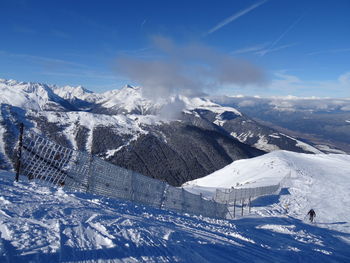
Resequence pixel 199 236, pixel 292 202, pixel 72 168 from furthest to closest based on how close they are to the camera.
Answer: pixel 292 202
pixel 72 168
pixel 199 236

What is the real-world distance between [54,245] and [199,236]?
5202mm

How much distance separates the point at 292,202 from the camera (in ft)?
91.2

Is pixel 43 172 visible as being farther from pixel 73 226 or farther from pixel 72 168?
pixel 73 226

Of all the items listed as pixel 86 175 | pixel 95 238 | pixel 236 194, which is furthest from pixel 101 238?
pixel 236 194

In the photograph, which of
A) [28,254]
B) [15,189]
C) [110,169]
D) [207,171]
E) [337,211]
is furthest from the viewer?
[207,171]

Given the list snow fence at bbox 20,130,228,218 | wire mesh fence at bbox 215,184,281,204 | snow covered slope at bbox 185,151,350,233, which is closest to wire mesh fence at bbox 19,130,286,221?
snow fence at bbox 20,130,228,218

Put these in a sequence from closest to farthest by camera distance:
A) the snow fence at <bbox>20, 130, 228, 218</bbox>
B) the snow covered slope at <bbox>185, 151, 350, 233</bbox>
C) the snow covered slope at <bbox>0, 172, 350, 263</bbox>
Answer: the snow covered slope at <bbox>0, 172, 350, 263</bbox> → the snow fence at <bbox>20, 130, 228, 218</bbox> → the snow covered slope at <bbox>185, 151, 350, 233</bbox>

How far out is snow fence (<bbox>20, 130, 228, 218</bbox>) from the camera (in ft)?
46.7

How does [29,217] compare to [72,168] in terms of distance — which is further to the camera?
[72,168]

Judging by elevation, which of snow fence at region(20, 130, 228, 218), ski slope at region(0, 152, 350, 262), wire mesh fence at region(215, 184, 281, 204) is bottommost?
wire mesh fence at region(215, 184, 281, 204)

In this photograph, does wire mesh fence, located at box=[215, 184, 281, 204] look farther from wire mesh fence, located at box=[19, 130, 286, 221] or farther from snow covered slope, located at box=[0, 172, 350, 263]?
snow covered slope, located at box=[0, 172, 350, 263]

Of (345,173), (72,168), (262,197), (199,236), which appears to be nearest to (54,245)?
(199,236)

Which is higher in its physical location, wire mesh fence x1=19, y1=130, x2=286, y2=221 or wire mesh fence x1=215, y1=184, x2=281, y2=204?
wire mesh fence x1=19, y1=130, x2=286, y2=221

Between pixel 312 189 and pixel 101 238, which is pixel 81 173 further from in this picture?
pixel 312 189
